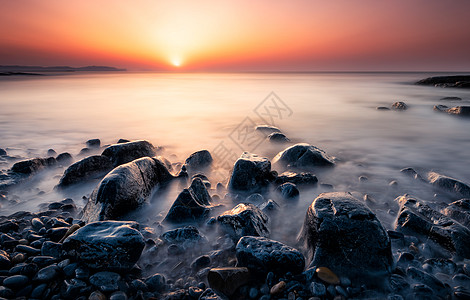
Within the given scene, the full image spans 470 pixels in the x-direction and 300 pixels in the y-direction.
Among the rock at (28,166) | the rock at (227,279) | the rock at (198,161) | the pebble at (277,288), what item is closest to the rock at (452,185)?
the pebble at (277,288)

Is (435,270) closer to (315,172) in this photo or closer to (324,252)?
(324,252)

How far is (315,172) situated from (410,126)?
22.3ft

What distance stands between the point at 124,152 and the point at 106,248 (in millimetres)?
2726

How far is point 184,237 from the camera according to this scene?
2.51 meters

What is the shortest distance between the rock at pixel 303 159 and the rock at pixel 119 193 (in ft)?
8.04

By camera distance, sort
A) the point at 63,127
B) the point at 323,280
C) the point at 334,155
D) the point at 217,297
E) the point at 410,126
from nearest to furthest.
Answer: the point at 217,297 < the point at 323,280 < the point at 334,155 < the point at 63,127 < the point at 410,126

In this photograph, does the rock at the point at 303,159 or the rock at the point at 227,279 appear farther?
the rock at the point at 303,159

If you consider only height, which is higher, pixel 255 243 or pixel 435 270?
pixel 255 243

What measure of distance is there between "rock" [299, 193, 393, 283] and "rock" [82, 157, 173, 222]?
2030mm

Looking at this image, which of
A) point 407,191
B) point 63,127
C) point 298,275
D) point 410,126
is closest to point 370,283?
point 298,275

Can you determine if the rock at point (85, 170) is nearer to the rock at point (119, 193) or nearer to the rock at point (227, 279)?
the rock at point (119, 193)

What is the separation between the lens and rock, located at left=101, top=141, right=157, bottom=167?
172 inches

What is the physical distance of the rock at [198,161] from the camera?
4629 millimetres

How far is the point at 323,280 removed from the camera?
195 centimetres
